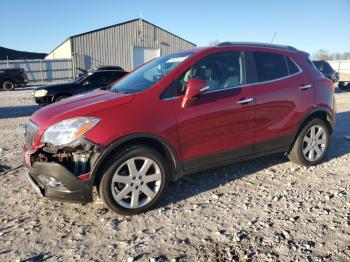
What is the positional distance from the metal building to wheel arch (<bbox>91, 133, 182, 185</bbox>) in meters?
31.2

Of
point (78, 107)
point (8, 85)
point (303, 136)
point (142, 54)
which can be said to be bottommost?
point (303, 136)

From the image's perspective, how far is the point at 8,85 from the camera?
23422 mm

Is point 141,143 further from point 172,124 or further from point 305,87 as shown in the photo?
point 305,87

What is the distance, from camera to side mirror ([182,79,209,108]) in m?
3.98

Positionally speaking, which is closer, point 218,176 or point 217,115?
point 217,115

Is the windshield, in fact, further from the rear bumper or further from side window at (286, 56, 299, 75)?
side window at (286, 56, 299, 75)

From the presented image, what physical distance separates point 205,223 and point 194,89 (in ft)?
A: 4.87

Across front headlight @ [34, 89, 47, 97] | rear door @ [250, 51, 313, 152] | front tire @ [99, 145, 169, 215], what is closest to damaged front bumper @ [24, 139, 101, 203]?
front tire @ [99, 145, 169, 215]

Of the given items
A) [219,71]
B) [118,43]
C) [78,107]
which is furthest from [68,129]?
[118,43]

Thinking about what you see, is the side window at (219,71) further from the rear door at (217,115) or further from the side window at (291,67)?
the side window at (291,67)

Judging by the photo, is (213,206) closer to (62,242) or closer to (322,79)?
(62,242)

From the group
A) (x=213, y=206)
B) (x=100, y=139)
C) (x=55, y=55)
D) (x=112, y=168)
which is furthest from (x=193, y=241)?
(x=55, y=55)

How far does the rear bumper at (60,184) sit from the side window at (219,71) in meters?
1.58

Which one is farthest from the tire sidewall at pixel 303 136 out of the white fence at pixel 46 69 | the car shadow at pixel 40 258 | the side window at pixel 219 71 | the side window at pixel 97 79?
the white fence at pixel 46 69
